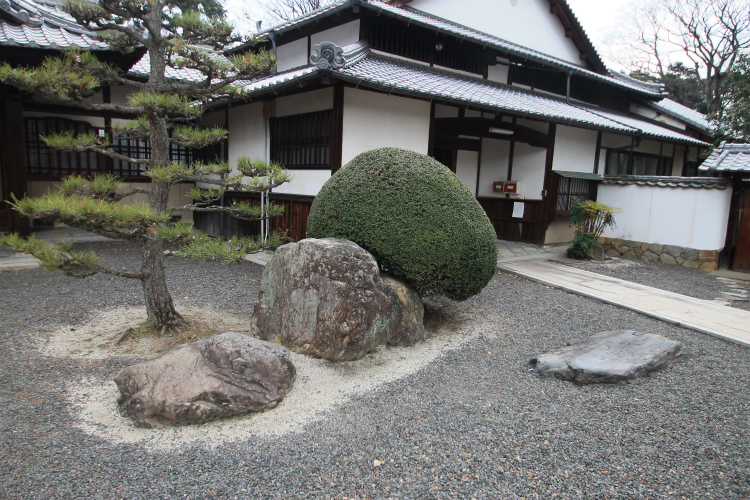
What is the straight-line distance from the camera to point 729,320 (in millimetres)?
6199

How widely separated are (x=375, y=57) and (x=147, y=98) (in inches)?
262

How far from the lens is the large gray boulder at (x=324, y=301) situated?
4.28 m

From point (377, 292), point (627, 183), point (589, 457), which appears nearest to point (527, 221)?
point (627, 183)

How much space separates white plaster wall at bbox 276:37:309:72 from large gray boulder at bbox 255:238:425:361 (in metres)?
7.87

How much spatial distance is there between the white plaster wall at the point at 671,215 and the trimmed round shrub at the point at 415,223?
7.63 meters

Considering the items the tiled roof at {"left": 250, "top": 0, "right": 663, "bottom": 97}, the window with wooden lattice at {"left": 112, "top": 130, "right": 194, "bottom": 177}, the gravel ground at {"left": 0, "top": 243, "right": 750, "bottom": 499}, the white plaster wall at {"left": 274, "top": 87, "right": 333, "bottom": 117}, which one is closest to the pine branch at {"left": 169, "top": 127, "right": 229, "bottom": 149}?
the gravel ground at {"left": 0, "top": 243, "right": 750, "bottom": 499}

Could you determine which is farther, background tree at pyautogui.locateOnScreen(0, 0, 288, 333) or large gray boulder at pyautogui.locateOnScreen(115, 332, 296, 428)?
background tree at pyautogui.locateOnScreen(0, 0, 288, 333)

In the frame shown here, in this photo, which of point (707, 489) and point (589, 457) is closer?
point (707, 489)

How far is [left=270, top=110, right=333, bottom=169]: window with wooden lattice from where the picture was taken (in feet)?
28.4

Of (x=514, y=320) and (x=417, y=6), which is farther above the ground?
(x=417, y=6)

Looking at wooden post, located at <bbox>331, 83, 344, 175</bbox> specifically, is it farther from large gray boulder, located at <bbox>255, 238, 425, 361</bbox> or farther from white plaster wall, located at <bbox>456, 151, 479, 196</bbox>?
white plaster wall, located at <bbox>456, 151, 479, 196</bbox>

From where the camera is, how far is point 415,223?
195 inches

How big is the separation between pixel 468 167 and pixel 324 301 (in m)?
9.36

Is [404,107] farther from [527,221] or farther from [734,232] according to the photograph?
[734,232]
